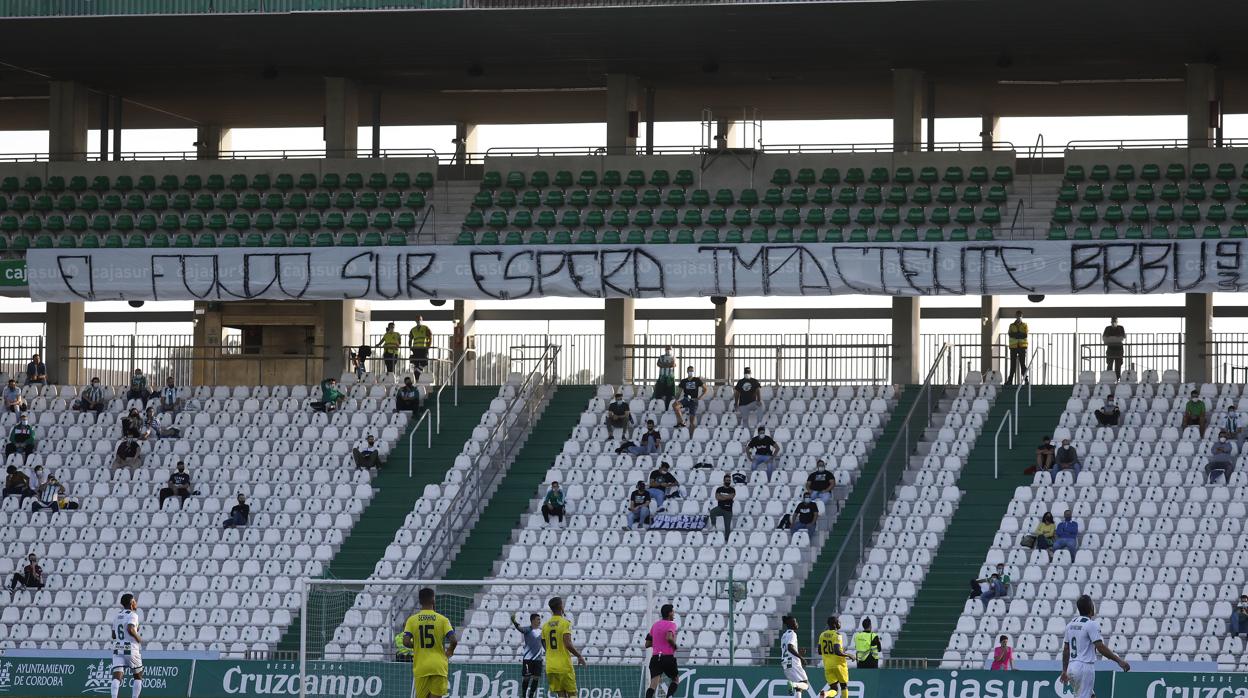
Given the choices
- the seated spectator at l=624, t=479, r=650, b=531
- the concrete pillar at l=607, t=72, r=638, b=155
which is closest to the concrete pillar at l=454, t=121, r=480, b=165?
the concrete pillar at l=607, t=72, r=638, b=155

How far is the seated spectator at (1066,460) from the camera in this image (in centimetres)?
3409

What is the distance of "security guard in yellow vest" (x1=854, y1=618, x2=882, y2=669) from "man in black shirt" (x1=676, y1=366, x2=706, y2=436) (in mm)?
9574

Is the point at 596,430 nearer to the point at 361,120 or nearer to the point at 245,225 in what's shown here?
the point at 245,225

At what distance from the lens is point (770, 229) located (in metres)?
40.2

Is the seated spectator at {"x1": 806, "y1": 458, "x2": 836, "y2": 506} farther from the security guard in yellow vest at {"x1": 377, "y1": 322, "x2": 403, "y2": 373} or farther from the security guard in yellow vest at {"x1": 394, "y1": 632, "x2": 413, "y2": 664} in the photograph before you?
the security guard in yellow vest at {"x1": 377, "y1": 322, "x2": 403, "y2": 373}

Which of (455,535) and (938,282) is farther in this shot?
(938,282)

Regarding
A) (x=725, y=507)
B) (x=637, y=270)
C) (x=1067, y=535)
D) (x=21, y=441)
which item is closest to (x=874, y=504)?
(x=725, y=507)

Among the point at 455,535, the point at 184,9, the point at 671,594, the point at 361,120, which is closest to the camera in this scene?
the point at 671,594

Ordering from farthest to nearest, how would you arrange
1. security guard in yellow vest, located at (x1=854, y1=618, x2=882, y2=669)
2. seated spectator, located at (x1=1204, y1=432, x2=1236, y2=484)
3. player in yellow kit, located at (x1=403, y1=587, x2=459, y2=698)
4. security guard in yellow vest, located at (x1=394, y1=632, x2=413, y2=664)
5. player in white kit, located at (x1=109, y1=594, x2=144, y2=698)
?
seated spectator, located at (x1=1204, y1=432, x2=1236, y2=484)
security guard in yellow vest, located at (x1=854, y1=618, x2=882, y2=669)
security guard in yellow vest, located at (x1=394, y1=632, x2=413, y2=664)
player in white kit, located at (x1=109, y1=594, x2=144, y2=698)
player in yellow kit, located at (x1=403, y1=587, x2=459, y2=698)

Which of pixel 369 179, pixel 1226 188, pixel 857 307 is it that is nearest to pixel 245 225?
pixel 369 179

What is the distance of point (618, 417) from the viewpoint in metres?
37.4

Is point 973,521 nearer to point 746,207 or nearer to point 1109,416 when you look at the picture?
point 1109,416

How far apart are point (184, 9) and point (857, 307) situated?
1653 cm

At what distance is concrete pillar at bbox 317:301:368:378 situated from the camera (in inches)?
1667
